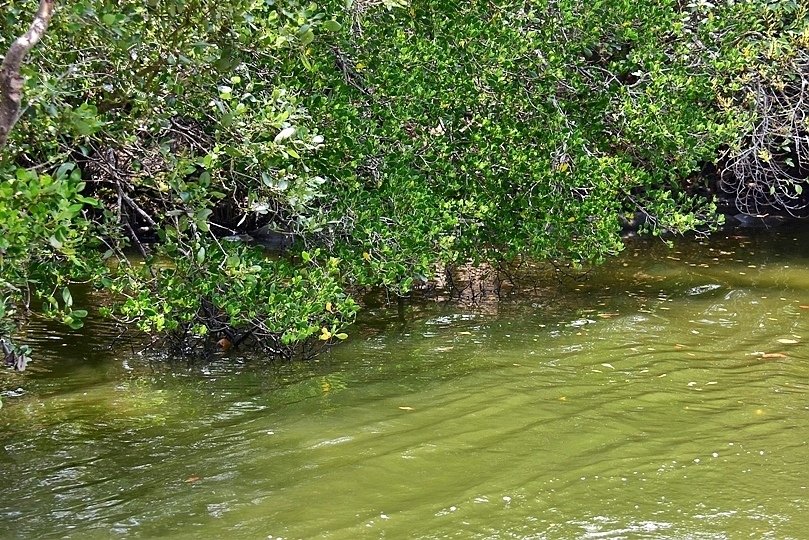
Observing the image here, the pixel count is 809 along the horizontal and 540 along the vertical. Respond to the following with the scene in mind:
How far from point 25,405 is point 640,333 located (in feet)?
17.1

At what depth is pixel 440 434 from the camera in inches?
223

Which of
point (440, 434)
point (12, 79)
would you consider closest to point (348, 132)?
point (440, 434)

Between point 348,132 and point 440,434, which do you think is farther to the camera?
point 348,132

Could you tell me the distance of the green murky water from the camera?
450cm

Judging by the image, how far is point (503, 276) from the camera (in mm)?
10984

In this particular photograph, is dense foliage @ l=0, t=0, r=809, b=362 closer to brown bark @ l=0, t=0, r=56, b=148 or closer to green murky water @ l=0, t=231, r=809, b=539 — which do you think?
green murky water @ l=0, t=231, r=809, b=539

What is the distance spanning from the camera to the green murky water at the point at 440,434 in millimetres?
4500

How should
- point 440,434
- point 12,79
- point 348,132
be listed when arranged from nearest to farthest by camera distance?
point 12,79 → point 440,434 → point 348,132

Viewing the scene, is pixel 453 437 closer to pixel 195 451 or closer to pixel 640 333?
pixel 195 451

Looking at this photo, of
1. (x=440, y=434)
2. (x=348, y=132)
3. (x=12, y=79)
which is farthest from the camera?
(x=348, y=132)

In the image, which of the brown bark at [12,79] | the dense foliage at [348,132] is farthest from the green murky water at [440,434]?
the brown bark at [12,79]

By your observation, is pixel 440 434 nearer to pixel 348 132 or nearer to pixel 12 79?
pixel 348 132

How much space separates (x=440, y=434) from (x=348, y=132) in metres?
2.86

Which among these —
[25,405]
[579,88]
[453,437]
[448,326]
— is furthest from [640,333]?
[25,405]
